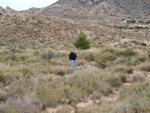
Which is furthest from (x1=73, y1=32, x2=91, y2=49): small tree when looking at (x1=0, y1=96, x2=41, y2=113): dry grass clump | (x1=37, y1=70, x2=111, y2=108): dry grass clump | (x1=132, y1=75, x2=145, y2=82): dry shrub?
(x1=0, y1=96, x2=41, y2=113): dry grass clump

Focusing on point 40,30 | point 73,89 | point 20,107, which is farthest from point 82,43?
point 20,107

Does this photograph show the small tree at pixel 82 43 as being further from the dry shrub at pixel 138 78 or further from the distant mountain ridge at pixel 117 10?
the distant mountain ridge at pixel 117 10

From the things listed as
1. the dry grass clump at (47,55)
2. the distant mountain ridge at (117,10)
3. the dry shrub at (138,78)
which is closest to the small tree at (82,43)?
the dry grass clump at (47,55)

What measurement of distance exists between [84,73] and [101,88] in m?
1.81

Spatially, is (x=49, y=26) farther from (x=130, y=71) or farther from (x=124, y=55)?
(x=130, y=71)

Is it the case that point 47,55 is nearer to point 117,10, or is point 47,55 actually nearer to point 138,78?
point 138,78

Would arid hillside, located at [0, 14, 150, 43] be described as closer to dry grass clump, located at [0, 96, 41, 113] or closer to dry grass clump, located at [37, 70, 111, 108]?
dry grass clump, located at [37, 70, 111, 108]

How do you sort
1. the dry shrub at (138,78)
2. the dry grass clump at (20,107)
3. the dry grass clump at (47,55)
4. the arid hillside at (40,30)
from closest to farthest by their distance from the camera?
1. the dry grass clump at (20,107)
2. the dry shrub at (138,78)
3. the dry grass clump at (47,55)
4. the arid hillside at (40,30)

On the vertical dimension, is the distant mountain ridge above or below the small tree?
above

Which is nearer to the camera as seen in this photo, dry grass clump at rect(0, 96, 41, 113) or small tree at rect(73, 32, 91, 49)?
dry grass clump at rect(0, 96, 41, 113)

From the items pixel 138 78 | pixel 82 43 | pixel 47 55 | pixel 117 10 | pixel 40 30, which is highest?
pixel 117 10

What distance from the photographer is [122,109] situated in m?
4.29

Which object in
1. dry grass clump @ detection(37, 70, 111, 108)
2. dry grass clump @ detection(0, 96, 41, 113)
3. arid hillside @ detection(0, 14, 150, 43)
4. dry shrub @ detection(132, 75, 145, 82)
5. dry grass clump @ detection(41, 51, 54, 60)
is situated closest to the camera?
dry grass clump @ detection(0, 96, 41, 113)

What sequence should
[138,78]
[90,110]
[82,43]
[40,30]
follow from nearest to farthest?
[90,110]
[138,78]
[82,43]
[40,30]
